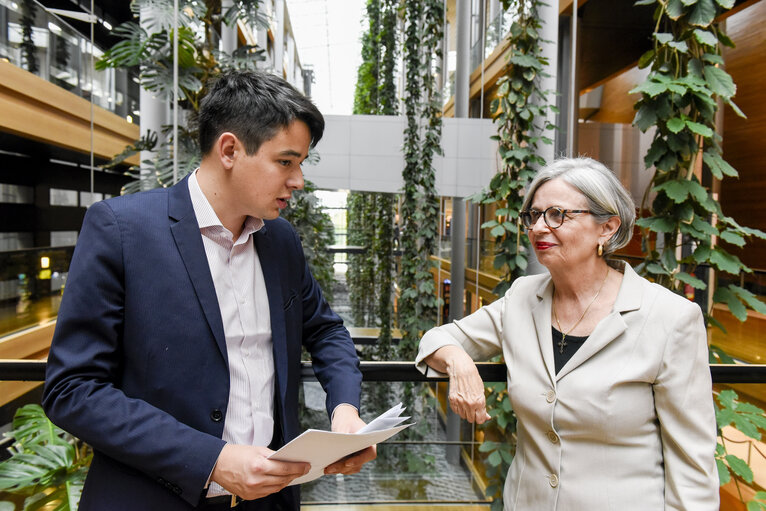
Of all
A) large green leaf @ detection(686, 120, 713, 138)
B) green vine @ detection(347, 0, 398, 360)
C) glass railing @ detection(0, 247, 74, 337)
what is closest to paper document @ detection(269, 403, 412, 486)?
large green leaf @ detection(686, 120, 713, 138)

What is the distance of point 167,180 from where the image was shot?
3.19m

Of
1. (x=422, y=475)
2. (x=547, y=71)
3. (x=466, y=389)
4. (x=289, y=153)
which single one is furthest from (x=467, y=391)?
(x=547, y=71)

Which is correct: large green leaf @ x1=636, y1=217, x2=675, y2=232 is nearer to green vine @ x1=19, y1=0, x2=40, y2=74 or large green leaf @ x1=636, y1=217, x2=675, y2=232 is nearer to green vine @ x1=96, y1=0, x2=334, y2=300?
green vine @ x1=96, y1=0, x2=334, y2=300

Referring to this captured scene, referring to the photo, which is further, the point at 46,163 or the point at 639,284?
the point at 46,163

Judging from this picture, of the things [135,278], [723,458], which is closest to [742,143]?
[723,458]

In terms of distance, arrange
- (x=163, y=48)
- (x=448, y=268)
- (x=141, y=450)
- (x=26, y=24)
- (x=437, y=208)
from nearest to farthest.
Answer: (x=141, y=450) < (x=26, y=24) < (x=163, y=48) < (x=437, y=208) < (x=448, y=268)

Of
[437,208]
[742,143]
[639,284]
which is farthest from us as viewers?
[742,143]

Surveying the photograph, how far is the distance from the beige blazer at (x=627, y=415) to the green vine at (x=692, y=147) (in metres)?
1.17

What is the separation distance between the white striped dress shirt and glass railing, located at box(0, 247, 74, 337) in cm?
208

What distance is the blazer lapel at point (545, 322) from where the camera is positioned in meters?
1.34

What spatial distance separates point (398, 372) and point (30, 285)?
8.20 feet

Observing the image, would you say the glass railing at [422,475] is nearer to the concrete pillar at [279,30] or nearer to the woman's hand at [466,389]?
the woman's hand at [466,389]

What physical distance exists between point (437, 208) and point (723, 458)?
391 cm

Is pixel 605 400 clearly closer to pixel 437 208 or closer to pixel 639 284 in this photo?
pixel 639 284
